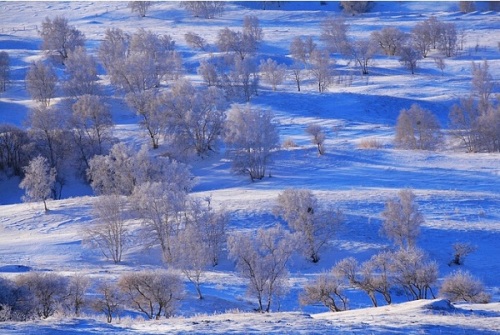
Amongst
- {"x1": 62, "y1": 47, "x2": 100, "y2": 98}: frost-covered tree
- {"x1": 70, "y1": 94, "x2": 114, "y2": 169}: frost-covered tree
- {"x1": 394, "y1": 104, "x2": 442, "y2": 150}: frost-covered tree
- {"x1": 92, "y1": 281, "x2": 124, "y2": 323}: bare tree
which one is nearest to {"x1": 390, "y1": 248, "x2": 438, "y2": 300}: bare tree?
{"x1": 92, "y1": 281, "x2": 124, "y2": 323}: bare tree

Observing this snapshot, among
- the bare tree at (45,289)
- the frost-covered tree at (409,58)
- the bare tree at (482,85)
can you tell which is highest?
the frost-covered tree at (409,58)

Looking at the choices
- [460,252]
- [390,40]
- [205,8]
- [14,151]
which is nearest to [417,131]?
[460,252]

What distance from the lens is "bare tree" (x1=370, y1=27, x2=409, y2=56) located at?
3501 inches

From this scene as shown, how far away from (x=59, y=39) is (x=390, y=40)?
139ft

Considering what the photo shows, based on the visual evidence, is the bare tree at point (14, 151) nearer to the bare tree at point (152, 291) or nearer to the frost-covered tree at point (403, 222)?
the frost-covered tree at point (403, 222)

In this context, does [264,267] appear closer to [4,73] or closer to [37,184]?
[37,184]

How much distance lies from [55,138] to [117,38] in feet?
110

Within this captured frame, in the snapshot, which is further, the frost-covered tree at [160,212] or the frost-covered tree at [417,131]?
the frost-covered tree at [417,131]

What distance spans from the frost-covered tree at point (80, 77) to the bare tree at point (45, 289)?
47785 millimetres

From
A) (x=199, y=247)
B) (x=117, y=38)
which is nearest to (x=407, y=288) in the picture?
(x=199, y=247)

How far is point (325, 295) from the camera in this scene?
25703 mm

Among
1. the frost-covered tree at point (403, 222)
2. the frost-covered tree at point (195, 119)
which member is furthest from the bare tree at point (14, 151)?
the frost-covered tree at point (403, 222)

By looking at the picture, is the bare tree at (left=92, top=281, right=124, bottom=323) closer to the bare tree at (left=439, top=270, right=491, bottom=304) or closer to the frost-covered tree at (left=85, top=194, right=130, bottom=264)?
the frost-covered tree at (left=85, top=194, right=130, bottom=264)

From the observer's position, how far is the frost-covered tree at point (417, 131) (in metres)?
55.4
